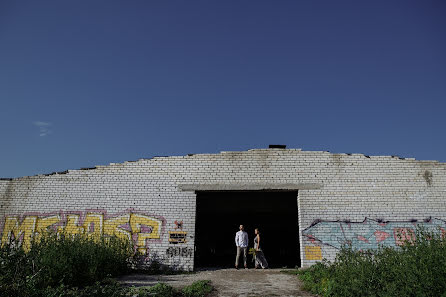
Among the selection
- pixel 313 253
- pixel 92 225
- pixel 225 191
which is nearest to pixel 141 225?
pixel 92 225

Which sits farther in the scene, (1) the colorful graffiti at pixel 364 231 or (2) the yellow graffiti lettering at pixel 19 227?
(2) the yellow graffiti lettering at pixel 19 227

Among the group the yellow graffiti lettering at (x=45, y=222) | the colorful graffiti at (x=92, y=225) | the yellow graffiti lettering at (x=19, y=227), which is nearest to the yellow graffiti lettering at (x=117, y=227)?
the colorful graffiti at (x=92, y=225)

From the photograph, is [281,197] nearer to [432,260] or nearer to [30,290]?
[432,260]

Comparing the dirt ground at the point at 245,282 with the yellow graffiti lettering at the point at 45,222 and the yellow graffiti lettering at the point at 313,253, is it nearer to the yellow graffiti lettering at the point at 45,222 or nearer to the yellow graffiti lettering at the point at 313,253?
the yellow graffiti lettering at the point at 313,253

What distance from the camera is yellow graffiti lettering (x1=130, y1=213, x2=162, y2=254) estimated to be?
32.0ft

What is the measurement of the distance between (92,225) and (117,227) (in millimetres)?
837

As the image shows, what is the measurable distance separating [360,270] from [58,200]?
372 inches

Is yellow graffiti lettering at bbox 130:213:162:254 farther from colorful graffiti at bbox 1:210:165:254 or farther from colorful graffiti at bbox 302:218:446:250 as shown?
colorful graffiti at bbox 302:218:446:250

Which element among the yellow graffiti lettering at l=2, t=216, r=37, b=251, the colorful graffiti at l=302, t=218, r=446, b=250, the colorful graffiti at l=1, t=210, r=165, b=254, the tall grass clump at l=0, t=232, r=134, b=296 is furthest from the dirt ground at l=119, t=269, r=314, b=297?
the yellow graffiti lettering at l=2, t=216, r=37, b=251

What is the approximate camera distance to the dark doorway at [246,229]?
45.6ft

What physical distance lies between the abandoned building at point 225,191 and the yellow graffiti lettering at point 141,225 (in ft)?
0.10

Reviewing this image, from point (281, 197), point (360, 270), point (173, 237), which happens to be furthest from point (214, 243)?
point (360, 270)

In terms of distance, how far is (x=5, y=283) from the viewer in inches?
168

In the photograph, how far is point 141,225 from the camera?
9938mm
